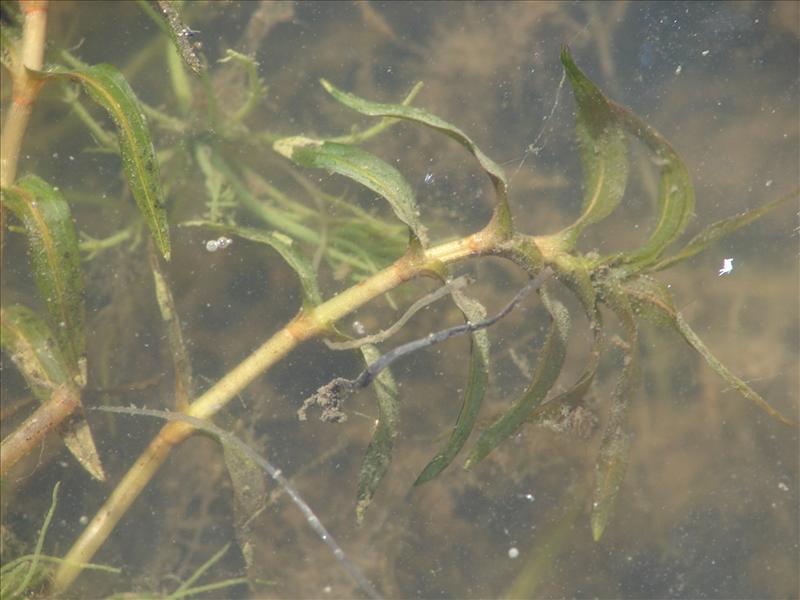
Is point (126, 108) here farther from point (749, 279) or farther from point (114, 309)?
point (749, 279)

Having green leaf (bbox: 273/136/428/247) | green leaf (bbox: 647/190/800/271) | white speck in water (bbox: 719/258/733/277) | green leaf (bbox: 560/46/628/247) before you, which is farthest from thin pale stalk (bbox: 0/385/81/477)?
white speck in water (bbox: 719/258/733/277)

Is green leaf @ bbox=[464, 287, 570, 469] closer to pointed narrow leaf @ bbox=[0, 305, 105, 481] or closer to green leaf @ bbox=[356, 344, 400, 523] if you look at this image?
green leaf @ bbox=[356, 344, 400, 523]

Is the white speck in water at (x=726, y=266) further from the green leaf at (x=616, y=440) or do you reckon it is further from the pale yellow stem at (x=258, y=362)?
the pale yellow stem at (x=258, y=362)

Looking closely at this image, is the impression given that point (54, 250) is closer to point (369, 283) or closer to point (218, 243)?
point (218, 243)

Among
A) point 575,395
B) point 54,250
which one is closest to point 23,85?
point 54,250

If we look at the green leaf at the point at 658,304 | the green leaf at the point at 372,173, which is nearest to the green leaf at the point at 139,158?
the green leaf at the point at 372,173

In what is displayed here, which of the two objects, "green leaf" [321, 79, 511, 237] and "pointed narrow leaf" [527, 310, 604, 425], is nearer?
"green leaf" [321, 79, 511, 237]
